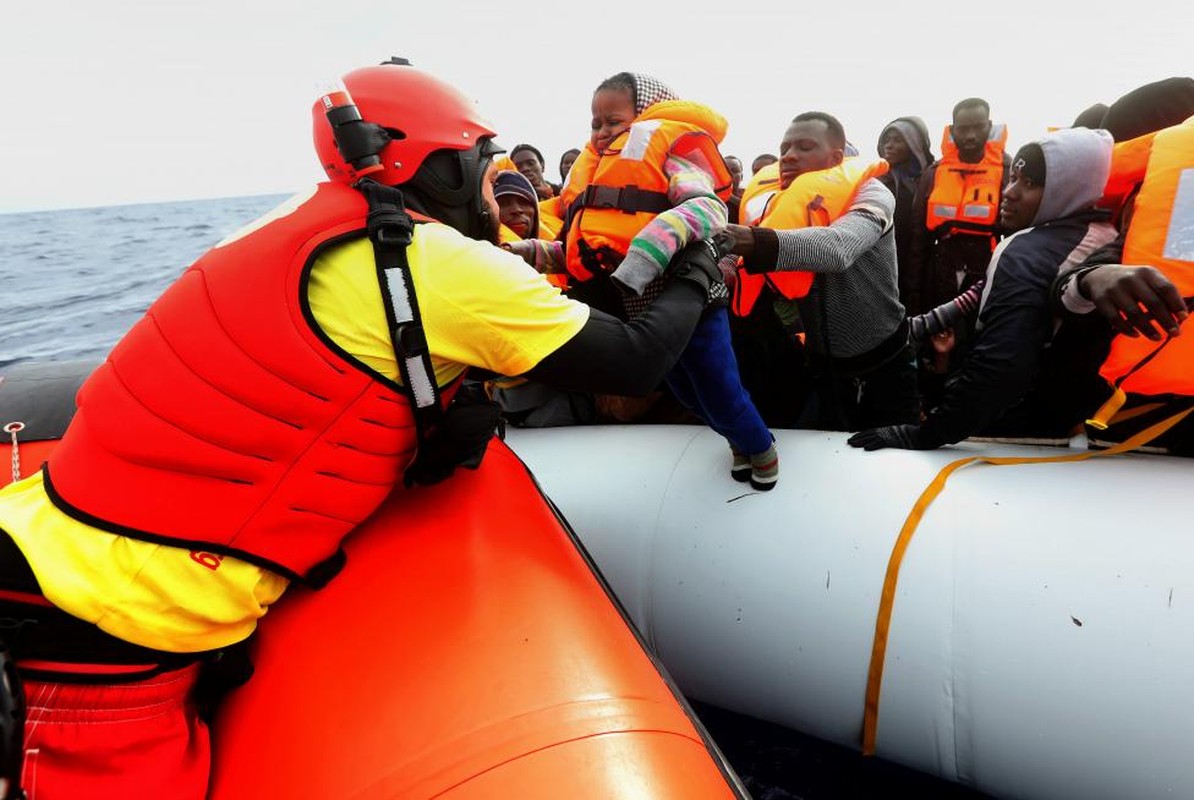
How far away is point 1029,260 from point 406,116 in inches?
68.3

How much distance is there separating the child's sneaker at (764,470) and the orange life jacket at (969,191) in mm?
3303

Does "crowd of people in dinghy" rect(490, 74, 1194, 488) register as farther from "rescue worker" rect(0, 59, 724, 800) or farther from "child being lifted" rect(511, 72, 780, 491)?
"rescue worker" rect(0, 59, 724, 800)

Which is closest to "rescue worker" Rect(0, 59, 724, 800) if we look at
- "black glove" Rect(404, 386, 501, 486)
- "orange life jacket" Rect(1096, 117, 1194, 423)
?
"black glove" Rect(404, 386, 501, 486)

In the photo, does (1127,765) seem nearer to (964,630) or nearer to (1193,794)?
(1193,794)

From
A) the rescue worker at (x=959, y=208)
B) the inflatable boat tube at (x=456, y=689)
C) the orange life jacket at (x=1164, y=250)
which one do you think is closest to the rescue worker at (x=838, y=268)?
the orange life jacket at (x=1164, y=250)

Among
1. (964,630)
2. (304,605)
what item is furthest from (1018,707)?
(304,605)

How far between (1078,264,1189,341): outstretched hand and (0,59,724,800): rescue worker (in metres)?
1.18

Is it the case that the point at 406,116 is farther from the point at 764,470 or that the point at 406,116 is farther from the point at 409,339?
the point at 764,470

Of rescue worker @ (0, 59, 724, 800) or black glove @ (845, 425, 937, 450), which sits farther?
black glove @ (845, 425, 937, 450)

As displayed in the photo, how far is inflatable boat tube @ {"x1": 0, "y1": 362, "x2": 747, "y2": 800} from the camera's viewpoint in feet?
3.12

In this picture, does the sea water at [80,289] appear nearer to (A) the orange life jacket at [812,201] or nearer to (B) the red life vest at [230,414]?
(B) the red life vest at [230,414]

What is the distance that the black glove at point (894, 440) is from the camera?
6.94 ft

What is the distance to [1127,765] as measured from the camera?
1.45 metres

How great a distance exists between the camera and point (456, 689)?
3.45 ft
